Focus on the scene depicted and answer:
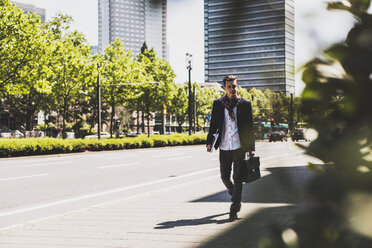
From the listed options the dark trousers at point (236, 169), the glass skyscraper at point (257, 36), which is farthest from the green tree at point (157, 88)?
the glass skyscraper at point (257, 36)

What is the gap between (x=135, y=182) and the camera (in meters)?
9.03

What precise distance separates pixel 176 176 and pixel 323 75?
378 inches

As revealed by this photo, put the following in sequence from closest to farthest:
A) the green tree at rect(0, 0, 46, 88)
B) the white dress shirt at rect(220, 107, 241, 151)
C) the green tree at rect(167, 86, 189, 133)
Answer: the white dress shirt at rect(220, 107, 241, 151) → the green tree at rect(0, 0, 46, 88) → the green tree at rect(167, 86, 189, 133)

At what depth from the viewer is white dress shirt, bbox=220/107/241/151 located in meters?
4.82

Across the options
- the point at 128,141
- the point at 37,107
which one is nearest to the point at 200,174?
the point at 128,141

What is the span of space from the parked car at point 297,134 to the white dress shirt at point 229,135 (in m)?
3.93

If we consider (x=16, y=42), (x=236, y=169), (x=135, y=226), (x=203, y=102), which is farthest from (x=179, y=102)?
(x=135, y=226)

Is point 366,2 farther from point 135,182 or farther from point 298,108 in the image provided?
point 135,182

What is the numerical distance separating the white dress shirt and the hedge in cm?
1515

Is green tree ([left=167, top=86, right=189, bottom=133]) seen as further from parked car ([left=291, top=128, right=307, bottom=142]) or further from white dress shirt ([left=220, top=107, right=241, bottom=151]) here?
parked car ([left=291, top=128, right=307, bottom=142])

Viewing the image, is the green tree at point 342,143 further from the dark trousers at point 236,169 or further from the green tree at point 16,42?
the green tree at point 16,42

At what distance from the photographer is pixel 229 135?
4.87 metres

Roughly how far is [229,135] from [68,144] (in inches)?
690

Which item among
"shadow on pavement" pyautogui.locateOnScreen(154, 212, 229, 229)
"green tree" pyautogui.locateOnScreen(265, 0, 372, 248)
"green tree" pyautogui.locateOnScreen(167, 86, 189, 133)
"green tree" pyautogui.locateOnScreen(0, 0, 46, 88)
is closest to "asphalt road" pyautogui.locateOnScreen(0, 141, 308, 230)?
"shadow on pavement" pyautogui.locateOnScreen(154, 212, 229, 229)
